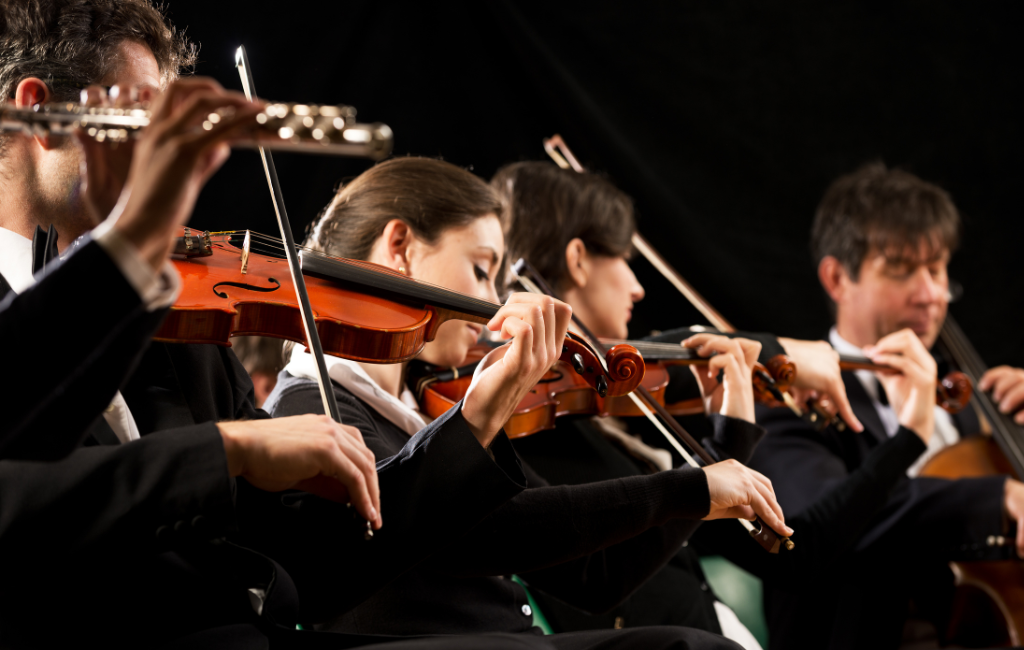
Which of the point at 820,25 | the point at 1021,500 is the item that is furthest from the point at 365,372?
the point at 820,25

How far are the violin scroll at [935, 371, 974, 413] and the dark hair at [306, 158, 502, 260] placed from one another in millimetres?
1313

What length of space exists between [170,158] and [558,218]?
146cm

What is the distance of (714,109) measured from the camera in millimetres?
3051

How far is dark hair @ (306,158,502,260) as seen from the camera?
1.51 m

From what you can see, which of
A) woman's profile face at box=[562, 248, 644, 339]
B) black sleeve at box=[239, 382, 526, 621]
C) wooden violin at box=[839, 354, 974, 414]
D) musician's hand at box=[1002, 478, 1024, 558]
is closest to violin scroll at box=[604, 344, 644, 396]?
black sleeve at box=[239, 382, 526, 621]

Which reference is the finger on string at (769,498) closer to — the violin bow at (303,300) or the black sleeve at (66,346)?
the violin bow at (303,300)

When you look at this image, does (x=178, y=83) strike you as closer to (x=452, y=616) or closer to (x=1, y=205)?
(x=1, y=205)

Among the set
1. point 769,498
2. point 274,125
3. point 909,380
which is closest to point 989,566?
point 909,380

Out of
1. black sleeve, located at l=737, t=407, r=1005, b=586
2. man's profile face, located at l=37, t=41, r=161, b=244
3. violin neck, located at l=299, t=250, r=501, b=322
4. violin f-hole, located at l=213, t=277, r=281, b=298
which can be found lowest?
black sleeve, located at l=737, t=407, r=1005, b=586

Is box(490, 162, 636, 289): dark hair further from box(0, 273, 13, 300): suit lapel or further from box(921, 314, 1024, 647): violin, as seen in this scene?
box(0, 273, 13, 300): suit lapel

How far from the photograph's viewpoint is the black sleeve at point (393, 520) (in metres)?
1.05

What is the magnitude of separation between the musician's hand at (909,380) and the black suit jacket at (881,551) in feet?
0.36

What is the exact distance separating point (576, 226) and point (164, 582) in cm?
134

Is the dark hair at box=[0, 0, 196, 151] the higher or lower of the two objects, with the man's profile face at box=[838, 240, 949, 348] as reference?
higher
